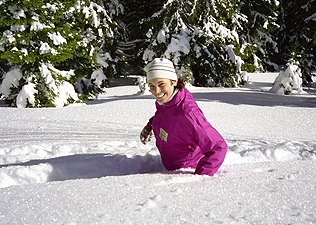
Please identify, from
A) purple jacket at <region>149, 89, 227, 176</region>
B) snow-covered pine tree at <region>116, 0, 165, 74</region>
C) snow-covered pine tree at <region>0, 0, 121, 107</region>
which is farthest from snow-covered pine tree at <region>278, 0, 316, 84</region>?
purple jacket at <region>149, 89, 227, 176</region>

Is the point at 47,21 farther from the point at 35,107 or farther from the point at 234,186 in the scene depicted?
the point at 234,186

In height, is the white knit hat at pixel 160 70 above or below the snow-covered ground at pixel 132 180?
above

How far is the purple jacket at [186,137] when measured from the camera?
7.23ft

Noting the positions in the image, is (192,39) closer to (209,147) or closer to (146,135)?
(146,135)

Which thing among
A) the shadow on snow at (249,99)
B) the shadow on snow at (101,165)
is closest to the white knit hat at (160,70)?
the shadow on snow at (101,165)

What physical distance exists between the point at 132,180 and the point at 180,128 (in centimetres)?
54

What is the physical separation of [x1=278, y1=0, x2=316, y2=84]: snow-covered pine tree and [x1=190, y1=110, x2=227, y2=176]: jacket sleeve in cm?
1164

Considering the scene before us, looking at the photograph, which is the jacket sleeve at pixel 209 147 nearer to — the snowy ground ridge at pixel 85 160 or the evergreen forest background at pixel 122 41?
the snowy ground ridge at pixel 85 160

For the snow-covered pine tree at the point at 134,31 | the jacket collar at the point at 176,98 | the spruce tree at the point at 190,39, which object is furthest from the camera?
the snow-covered pine tree at the point at 134,31

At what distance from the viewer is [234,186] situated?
6.51 feet

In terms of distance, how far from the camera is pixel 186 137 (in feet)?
7.76

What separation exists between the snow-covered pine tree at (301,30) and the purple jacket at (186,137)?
1149cm

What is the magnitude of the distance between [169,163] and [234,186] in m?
0.73

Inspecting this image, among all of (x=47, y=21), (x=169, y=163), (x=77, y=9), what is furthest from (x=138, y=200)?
(x=77, y=9)
